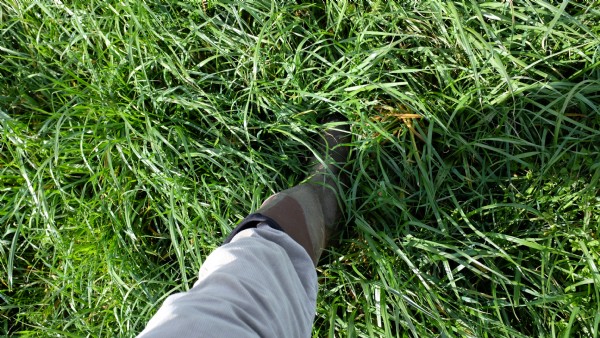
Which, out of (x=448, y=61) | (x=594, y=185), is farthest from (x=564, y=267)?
(x=448, y=61)

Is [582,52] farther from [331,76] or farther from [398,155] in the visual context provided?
[331,76]

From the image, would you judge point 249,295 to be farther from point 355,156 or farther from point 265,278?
point 355,156

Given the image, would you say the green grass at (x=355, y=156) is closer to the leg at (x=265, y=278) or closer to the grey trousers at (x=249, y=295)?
the leg at (x=265, y=278)

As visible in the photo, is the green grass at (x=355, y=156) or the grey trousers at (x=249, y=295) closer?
the grey trousers at (x=249, y=295)

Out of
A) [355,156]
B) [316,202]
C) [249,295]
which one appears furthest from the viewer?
[355,156]

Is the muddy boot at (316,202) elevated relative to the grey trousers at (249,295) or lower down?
lower down

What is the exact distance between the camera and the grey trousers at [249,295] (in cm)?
85

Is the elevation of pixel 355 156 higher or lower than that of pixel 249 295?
lower

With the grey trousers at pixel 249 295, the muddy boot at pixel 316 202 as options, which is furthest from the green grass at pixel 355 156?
the grey trousers at pixel 249 295

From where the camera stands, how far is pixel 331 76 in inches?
57.5

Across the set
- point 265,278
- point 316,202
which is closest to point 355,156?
point 316,202

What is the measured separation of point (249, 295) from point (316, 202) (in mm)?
500

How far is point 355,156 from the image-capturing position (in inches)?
60.6

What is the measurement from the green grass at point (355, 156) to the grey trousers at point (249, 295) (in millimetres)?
263
